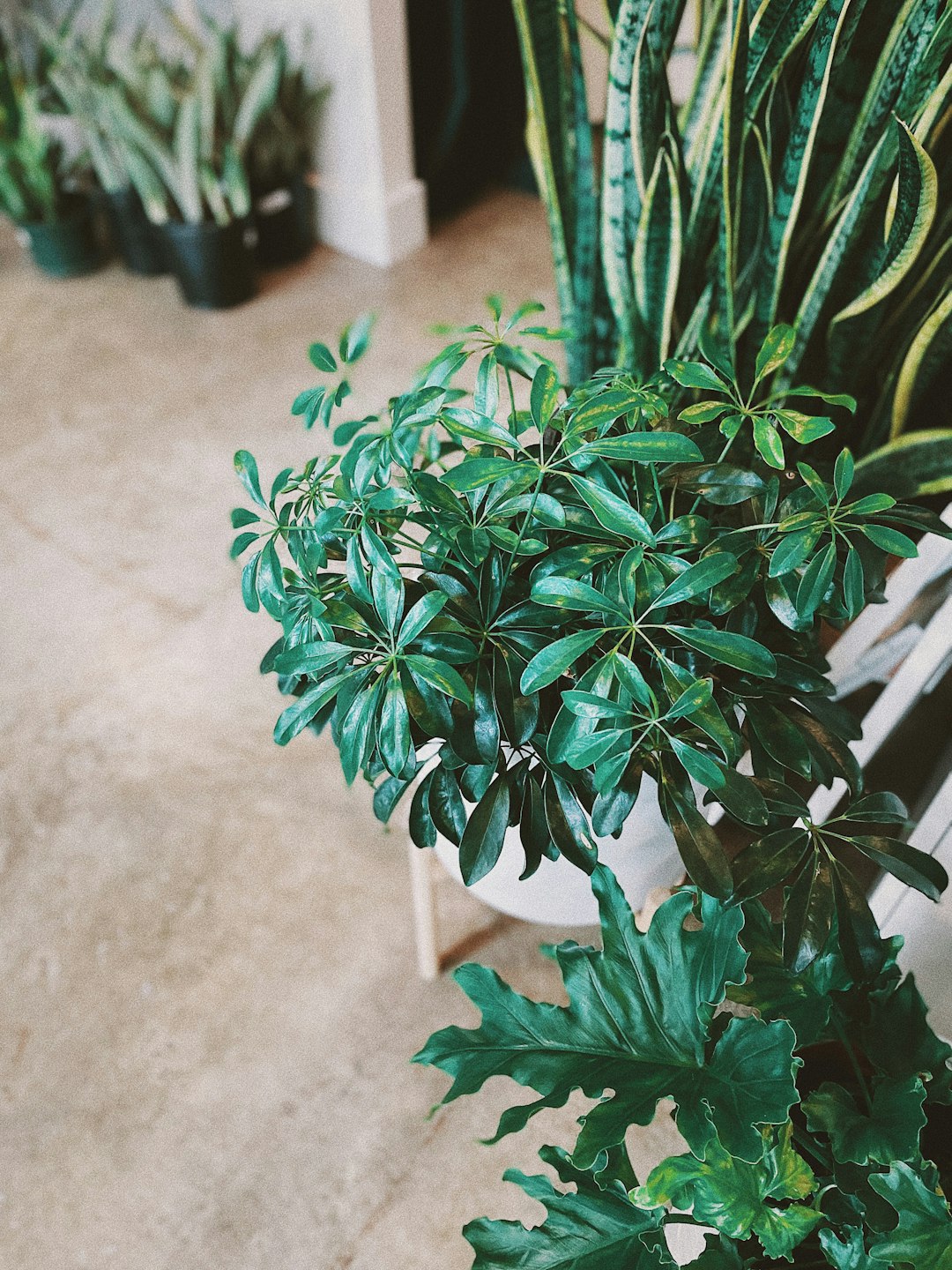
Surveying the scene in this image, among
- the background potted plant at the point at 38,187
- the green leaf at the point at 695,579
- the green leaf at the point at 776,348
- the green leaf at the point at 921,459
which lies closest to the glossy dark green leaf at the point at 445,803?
the green leaf at the point at 695,579

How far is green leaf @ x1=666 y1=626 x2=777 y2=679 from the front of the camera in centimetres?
79

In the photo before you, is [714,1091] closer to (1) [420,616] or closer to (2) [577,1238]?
(2) [577,1238]

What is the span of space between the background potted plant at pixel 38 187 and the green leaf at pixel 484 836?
8.42 ft

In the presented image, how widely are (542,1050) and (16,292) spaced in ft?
9.31

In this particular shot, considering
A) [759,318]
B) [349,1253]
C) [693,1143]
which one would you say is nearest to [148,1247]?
[349,1253]

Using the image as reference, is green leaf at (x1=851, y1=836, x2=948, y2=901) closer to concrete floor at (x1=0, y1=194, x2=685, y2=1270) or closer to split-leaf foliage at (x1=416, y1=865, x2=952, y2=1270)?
split-leaf foliage at (x1=416, y1=865, x2=952, y2=1270)

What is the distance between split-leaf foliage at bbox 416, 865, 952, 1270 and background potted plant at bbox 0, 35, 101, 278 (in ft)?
8.74

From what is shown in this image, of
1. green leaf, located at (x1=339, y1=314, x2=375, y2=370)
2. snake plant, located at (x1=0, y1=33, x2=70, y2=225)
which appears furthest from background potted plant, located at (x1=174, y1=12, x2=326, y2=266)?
green leaf, located at (x1=339, y1=314, x2=375, y2=370)

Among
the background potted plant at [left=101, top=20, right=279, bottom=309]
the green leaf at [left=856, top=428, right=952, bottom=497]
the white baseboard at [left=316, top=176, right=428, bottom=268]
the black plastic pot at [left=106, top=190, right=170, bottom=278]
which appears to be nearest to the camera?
the green leaf at [left=856, top=428, right=952, bottom=497]

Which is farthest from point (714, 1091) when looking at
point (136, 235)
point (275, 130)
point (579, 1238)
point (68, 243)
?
point (68, 243)

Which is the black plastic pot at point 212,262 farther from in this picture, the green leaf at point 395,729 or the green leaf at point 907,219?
the green leaf at point 395,729

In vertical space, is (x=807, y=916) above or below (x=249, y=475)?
below

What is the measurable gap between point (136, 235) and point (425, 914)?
2.31 meters

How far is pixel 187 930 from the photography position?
157 centimetres
